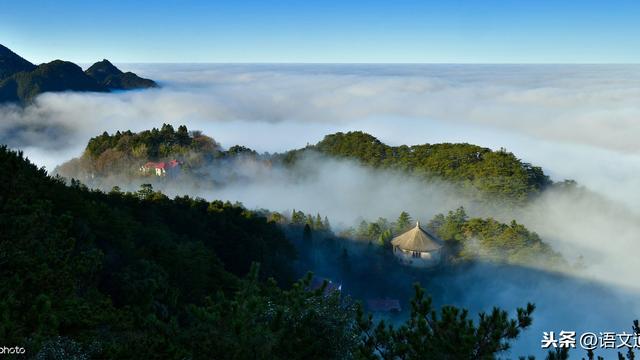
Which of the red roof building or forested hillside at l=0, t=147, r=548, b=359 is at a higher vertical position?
forested hillside at l=0, t=147, r=548, b=359

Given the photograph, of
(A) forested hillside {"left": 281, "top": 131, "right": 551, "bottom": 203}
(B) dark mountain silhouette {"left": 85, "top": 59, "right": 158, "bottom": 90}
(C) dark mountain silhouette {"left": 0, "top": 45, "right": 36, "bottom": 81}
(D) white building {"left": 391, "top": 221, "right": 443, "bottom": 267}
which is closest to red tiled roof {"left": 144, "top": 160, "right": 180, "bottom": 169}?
(A) forested hillside {"left": 281, "top": 131, "right": 551, "bottom": 203}

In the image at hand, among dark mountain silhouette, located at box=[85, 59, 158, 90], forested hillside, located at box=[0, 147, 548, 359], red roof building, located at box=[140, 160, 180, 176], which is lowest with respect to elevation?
red roof building, located at box=[140, 160, 180, 176]

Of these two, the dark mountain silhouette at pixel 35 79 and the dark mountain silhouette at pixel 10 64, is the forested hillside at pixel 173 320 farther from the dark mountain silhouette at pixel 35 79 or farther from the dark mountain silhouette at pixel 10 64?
the dark mountain silhouette at pixel 10 64

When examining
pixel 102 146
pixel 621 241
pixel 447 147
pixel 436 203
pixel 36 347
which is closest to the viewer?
pixel 36 347

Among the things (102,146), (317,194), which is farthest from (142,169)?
(317,194)

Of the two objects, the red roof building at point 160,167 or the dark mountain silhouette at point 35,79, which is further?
the dark mountain silhouette at point 35,79

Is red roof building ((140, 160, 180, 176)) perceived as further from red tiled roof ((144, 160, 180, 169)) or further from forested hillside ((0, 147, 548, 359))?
forested hillside ((0, 147, 548, 359))

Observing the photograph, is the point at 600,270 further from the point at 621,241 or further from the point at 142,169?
the point at 142,169

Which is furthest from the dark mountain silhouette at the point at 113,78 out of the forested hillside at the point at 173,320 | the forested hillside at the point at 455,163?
the forested hillside at the point at 173,320

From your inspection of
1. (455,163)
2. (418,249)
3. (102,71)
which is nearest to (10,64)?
(102,71)
